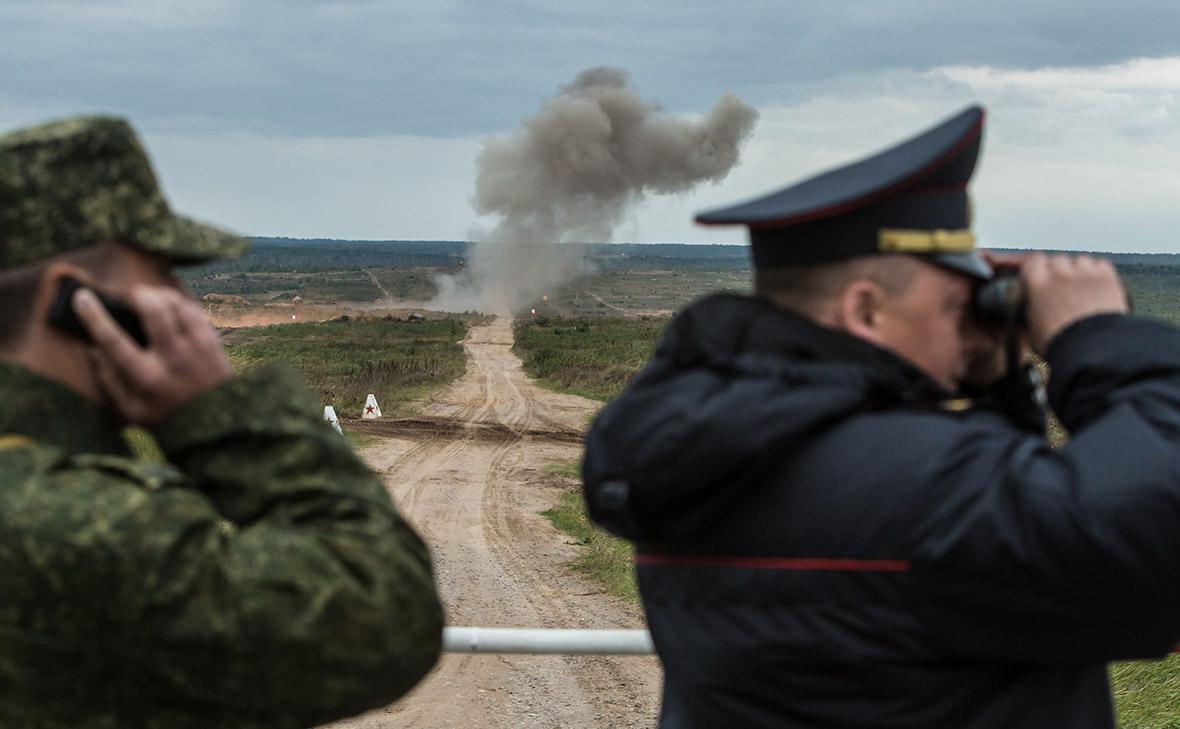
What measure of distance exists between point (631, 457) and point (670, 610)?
0.30 m

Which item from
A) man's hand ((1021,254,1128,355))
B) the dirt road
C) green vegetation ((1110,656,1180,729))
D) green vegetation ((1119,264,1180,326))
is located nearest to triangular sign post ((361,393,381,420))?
the dirt road

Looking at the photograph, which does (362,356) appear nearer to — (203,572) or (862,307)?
(862,307)

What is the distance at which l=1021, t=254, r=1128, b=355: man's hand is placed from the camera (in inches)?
66.6

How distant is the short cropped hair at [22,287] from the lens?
4.94 ft

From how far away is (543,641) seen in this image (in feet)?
9.55

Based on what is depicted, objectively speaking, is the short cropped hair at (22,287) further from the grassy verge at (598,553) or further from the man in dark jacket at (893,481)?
the grassy verge at (598,553)

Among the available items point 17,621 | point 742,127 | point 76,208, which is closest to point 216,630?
point 17,621

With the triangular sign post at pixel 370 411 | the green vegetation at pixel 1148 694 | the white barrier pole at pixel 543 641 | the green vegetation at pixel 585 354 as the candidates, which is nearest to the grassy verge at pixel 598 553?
the green vegetation at pixel 1148 694

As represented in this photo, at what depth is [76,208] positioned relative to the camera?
1.52m

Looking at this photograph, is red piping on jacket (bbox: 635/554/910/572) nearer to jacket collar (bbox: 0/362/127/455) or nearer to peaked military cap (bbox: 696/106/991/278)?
peaked military cap (bbox: 696/106/991/278)

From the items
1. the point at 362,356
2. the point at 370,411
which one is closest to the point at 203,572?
the point at 370,411

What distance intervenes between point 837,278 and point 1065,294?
1.00ft

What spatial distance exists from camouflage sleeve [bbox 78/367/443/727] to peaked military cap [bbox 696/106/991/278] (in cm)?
65

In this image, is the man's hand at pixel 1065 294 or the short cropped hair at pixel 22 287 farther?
the man's hand at pixel 1065 294
